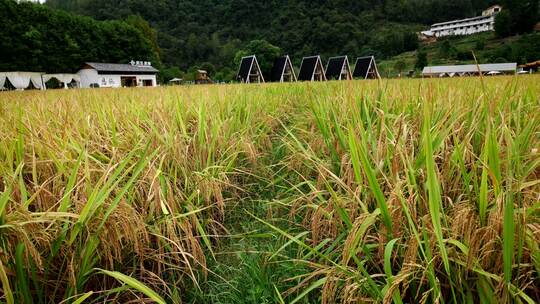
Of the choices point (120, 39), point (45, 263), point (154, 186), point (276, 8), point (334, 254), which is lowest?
point (334, 254)

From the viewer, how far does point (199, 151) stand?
195 centimetres

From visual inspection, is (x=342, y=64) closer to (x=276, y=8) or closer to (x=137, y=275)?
(x=137, y=275)

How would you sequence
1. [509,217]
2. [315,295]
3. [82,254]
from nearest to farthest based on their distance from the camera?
[509,217] < [82,254] < [315,295]

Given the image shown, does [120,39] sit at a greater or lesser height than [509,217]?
greater

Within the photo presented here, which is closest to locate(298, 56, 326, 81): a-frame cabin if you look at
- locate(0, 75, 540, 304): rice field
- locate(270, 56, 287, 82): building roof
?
locate(270, 56, 287, 82): building roof

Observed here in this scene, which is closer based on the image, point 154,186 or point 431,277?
point 431,277

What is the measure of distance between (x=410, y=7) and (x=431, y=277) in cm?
9033

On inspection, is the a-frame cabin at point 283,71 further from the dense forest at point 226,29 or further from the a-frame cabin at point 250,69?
the dense forest at point 226,29

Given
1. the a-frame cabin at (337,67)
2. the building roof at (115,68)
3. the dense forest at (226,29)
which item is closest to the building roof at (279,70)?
the a-frame cabin at (337,67)

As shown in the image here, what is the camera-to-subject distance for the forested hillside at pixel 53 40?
32.3m

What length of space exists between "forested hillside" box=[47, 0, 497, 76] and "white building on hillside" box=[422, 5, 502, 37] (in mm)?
10584

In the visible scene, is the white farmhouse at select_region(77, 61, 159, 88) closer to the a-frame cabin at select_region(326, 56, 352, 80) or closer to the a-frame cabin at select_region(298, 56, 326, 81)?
the a-frame cabin at select_region(298, 56, 326, 81)

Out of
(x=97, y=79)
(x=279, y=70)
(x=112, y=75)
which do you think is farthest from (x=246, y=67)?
(x=97, y=79)

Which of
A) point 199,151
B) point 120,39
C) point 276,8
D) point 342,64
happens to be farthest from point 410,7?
point 199,151
